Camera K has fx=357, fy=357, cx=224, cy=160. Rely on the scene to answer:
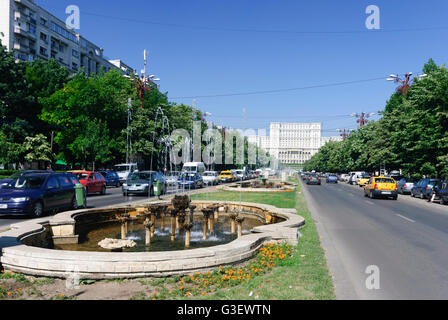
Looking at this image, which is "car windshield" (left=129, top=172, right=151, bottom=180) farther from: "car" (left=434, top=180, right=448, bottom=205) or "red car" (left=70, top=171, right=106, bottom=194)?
"car" (left=434, top=180, right=448, bottom=205)

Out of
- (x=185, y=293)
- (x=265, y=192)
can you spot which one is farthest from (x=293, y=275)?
(x=265, y=192)

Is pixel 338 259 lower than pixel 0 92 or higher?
lower

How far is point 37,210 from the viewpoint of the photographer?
13227 mm

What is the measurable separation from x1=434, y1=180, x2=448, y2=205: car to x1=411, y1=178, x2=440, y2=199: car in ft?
3.56

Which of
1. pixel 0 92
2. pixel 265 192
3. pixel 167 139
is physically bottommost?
pixel 265 192

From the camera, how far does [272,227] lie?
9242 mm

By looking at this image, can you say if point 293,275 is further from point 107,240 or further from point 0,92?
point 0,92

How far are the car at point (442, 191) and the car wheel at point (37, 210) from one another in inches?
899

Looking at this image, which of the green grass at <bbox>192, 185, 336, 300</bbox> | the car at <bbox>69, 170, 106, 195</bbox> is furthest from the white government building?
the green grass at <bbox>192, 185, 336, 300</bbox>

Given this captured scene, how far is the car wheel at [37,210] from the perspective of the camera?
1306 centimetres

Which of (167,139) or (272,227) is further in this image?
(167,139)

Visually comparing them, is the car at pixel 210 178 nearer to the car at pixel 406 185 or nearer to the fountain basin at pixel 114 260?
→ the car at pixel 406 185

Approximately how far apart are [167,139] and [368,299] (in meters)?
45.9

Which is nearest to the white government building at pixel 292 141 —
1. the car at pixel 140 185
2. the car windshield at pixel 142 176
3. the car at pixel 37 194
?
the car windshield at pixel 142 176
